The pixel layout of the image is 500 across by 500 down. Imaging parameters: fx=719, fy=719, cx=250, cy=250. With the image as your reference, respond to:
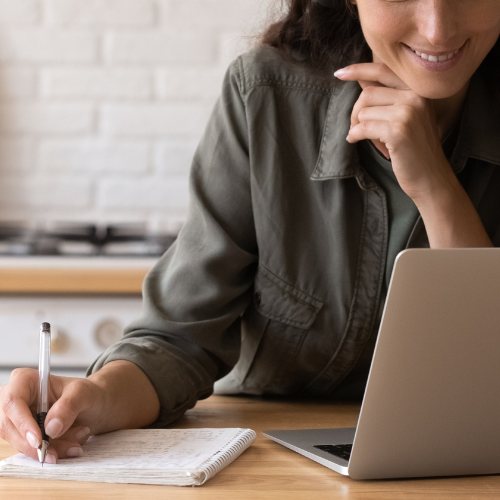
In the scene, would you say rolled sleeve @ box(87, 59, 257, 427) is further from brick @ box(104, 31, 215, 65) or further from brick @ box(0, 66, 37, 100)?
brick @ box(0, 66, 37, 100)

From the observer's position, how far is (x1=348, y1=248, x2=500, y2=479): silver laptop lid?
52 centimetres

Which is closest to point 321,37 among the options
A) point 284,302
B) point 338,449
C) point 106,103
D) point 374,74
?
point 374,74

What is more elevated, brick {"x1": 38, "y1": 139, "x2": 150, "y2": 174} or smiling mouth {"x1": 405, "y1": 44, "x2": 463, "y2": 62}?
smiling mouth {"x1": 405, "y1": 44, "x2": 463, "y2": 62}

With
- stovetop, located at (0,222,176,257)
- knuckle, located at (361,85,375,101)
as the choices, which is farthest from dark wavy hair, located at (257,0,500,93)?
stovetop, located at (0,222,176,257)

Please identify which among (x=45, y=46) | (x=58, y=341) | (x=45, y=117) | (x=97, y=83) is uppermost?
(x=45, y=46)

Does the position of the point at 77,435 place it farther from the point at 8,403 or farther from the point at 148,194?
the point at 148,194

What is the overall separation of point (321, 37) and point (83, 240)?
1.07 metres

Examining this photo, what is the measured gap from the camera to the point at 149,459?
24.7 inches

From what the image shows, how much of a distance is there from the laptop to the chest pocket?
1.29ft

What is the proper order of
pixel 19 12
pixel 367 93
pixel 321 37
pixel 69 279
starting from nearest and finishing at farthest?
pixel 367 93
pixel 321 37
pixel 69 279
pixel 19 12

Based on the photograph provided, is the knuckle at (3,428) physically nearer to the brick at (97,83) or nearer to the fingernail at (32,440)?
the fingernail at (32,440)

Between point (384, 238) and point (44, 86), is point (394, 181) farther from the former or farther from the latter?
point (44, 86)

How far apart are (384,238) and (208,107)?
4.13 ft

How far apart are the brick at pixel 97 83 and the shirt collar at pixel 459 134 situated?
121 cm
